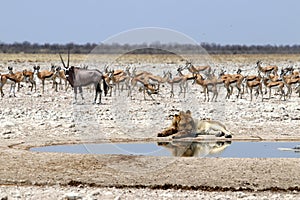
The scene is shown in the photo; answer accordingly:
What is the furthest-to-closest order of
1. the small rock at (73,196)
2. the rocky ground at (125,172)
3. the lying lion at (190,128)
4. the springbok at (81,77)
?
1. the springbok at (81,77)
2. the lying lion at (190,128)
3. the rocky ground at (125,172)
4. the small rock at (73,196)

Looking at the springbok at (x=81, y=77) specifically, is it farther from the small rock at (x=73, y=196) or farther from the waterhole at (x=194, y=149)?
the small rock at (x=73, y=196)

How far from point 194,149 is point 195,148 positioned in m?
0.17

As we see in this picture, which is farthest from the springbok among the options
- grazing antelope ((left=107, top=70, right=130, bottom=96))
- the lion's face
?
the lion's face

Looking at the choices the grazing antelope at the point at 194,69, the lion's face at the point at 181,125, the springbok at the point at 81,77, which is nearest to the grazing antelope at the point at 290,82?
the grazing antelope at the point at 194,69

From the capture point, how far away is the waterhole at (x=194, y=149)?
1180 centimetres

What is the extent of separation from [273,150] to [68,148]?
335cm

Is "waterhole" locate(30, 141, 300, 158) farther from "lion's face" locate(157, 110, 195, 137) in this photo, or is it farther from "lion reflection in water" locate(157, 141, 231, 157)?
"lion's face" locate(157, 110, 195, 137)

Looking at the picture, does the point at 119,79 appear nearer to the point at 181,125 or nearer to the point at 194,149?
the point at 181,125

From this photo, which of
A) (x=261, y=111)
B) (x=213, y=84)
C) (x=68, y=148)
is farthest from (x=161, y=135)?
(x=213, y=84)

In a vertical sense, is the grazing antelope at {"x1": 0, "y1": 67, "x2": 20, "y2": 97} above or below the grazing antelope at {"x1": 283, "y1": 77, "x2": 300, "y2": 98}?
below

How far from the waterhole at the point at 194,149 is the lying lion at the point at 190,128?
617 millimetres

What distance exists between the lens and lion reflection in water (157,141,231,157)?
11954 mm

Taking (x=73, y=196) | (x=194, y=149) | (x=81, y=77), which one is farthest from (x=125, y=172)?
(x=81, y=77)

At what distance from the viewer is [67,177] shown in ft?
31.7
